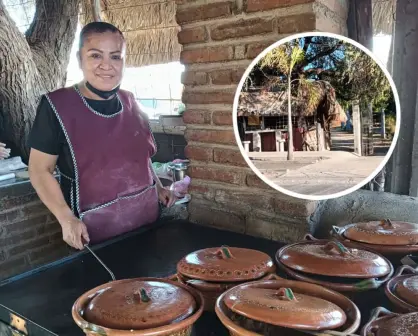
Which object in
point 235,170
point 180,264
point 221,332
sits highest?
point 235,170

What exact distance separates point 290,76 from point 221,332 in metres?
0.78

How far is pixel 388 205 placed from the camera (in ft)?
4.58

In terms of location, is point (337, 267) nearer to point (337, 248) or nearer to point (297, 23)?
point (337, 248)

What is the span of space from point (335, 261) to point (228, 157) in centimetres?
70

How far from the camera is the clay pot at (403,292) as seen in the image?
2.57 feet

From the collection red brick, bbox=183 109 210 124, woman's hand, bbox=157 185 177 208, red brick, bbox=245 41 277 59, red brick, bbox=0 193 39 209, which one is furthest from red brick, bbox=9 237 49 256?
red brick, bbox=245 41 277 59

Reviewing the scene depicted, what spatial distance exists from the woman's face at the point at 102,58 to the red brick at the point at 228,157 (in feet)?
1.72

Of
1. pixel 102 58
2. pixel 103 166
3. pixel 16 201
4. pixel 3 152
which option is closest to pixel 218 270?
pixel 103 166

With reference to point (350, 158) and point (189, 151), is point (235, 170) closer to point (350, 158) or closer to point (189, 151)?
point (189, 151)

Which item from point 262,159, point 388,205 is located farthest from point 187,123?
point 388,205

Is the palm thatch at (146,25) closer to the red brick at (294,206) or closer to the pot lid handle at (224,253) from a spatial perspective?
the red brick at (294,206)

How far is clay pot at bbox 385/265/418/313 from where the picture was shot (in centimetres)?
78

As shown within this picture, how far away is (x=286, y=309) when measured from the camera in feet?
2.31

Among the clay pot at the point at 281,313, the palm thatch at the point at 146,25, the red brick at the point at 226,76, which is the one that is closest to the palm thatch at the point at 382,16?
the red brick at the point at 226,76
